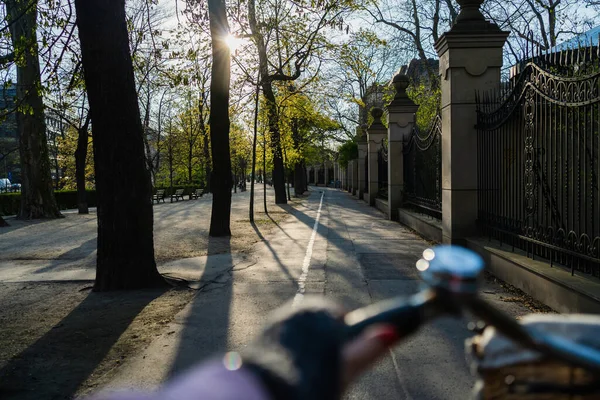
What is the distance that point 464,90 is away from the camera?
31.3 feet

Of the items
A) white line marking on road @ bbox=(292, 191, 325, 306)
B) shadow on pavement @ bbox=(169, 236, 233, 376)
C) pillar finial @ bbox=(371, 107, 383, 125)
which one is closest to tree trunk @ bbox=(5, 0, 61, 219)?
white line marking on road @ bbox=(292, 191, 325, 306)

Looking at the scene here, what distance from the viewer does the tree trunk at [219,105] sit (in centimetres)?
1383

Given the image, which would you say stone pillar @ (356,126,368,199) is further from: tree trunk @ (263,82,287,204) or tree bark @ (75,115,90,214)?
tree bark @ (75,115,90,214)

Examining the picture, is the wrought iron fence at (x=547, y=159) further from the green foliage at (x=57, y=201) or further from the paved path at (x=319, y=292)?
the green foliage at (x=57, y=201)

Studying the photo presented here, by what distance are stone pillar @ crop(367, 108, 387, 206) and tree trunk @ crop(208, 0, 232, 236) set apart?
13523 mm

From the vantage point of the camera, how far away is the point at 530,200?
24.0 feet

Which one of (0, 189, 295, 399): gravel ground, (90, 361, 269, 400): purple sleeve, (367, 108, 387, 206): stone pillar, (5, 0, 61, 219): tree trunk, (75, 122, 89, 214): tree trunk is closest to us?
(90, 361, 269, 400): purple sleeve

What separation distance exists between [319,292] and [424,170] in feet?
29.9

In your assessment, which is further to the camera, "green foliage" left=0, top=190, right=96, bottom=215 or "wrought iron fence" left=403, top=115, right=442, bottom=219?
"green foliage" left=0, top=190, right=96, bottom=215

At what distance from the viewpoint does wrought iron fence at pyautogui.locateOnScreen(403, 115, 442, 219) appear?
1295 cm

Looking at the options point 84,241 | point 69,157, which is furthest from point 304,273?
point 69,157

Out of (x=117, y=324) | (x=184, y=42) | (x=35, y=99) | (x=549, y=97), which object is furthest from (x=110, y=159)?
(x=35, y=99)

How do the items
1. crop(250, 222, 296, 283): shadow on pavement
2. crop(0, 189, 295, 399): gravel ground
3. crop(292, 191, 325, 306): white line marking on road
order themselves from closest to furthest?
crop(0, 189, 295, 399): gravel ground → crop(292, 191, 325, 306): white line marking on road → crop(250, 222, 296, 283): shadow on pavement

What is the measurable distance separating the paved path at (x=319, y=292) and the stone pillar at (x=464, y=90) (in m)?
1.40
